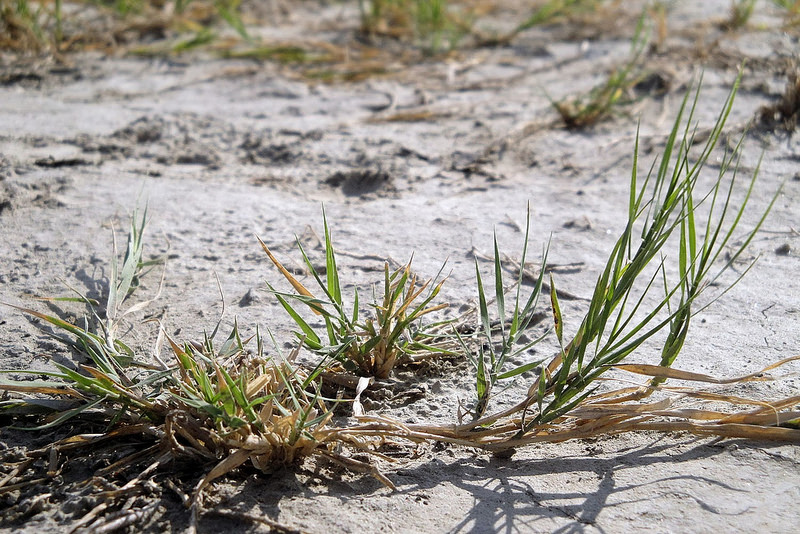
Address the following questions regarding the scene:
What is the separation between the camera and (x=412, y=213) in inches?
86.1

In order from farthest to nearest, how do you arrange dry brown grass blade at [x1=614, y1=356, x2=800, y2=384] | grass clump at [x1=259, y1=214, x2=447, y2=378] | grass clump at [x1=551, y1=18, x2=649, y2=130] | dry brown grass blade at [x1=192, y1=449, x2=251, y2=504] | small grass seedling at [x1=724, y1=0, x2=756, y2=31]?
small grass seedling at [x1=724, y1=0, x2=756, y2=31]
grass clump at [x1=551, y1=18, x2=649, y2=130]
grass clump at [x1=259, y1=214, x2=447, y2=378]
dry brown grass blade at [x1=614, y1=356, x2=800, y2=384]
dry brown grass blade at [x1=192, y1=449, x2=251, y2=504]

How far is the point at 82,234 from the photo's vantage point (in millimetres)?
2023

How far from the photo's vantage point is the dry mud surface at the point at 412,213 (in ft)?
3.91

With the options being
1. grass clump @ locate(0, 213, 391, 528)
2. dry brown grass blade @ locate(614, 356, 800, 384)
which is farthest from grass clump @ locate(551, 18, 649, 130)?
grass clump @ locate(0, 213, 391, 528)

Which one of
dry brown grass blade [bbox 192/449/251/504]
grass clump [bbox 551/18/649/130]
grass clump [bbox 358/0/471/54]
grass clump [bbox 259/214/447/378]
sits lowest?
dry brown grass blade [bbox 192/449/251/504]

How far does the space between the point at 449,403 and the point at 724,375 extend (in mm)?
567

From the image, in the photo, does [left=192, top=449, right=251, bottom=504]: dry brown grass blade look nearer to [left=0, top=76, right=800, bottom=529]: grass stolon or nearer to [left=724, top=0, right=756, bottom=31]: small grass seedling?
[left=0, top=76, right=800, bottom=529]: grass stolon

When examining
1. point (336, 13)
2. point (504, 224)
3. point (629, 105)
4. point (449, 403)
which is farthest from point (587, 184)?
point (336, 13)

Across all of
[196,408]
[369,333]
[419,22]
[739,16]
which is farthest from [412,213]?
[739,16]

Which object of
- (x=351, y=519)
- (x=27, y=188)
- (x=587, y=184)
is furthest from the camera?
(x=587, y=184)

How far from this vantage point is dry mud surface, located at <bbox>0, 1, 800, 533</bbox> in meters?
1.19

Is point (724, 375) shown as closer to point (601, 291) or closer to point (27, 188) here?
point (601, 291)

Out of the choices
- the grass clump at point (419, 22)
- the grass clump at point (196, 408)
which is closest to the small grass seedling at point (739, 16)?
the grass clump at point (419, 22)

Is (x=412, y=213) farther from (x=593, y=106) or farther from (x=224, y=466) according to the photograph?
(x=224, y=466)
